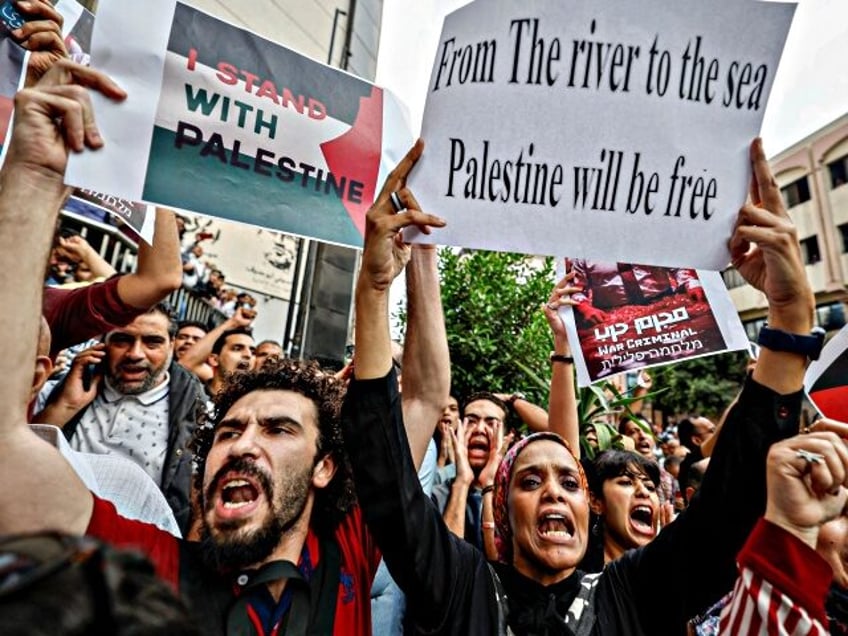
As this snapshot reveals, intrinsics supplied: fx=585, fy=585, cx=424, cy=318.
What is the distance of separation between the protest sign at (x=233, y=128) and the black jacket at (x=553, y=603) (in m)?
0.68

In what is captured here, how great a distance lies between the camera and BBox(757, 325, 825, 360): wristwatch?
148cm

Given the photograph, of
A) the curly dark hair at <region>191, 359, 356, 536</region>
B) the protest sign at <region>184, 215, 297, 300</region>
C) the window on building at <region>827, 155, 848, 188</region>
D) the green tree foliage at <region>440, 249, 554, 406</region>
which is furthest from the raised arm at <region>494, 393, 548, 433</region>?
the window on building at <region>827, 155, 848, 188</region>

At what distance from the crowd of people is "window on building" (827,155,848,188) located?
30.3m

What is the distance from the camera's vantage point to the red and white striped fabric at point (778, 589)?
106 cm

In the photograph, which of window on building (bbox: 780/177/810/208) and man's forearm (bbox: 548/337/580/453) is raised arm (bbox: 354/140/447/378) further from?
window on building (bbox: 780/177/810/208)

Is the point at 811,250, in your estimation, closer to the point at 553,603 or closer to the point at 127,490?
the point at 553,603

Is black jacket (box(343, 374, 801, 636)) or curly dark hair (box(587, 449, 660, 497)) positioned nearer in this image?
black jacket (box(343, 374, 801, 636))

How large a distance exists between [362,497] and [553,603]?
0.65 metres

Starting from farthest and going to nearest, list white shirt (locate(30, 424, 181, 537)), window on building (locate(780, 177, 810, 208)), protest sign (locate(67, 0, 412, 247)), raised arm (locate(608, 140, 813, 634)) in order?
window on building (locate(780, 177, 810, 208)), white shirt (locate(30, 424, 181, 537)), protest sign (locate(67, 0, 412, 247)), raised arm (locate(608, 140, 813, 634))

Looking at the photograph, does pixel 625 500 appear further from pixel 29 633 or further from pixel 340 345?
pixel 340 345

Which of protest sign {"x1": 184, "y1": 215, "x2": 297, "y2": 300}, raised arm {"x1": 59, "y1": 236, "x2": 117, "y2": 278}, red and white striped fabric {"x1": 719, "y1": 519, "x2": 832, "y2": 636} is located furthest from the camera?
protest sign {"x1": 184, "y1": 215, "x2": 297, "y2": 300}

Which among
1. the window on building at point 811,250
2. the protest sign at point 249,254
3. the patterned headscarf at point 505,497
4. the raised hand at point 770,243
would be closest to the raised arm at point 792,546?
the raised hand at point 770,243

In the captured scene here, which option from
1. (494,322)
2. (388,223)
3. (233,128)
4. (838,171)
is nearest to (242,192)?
(233,128)

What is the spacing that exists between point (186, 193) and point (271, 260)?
1003 cm
